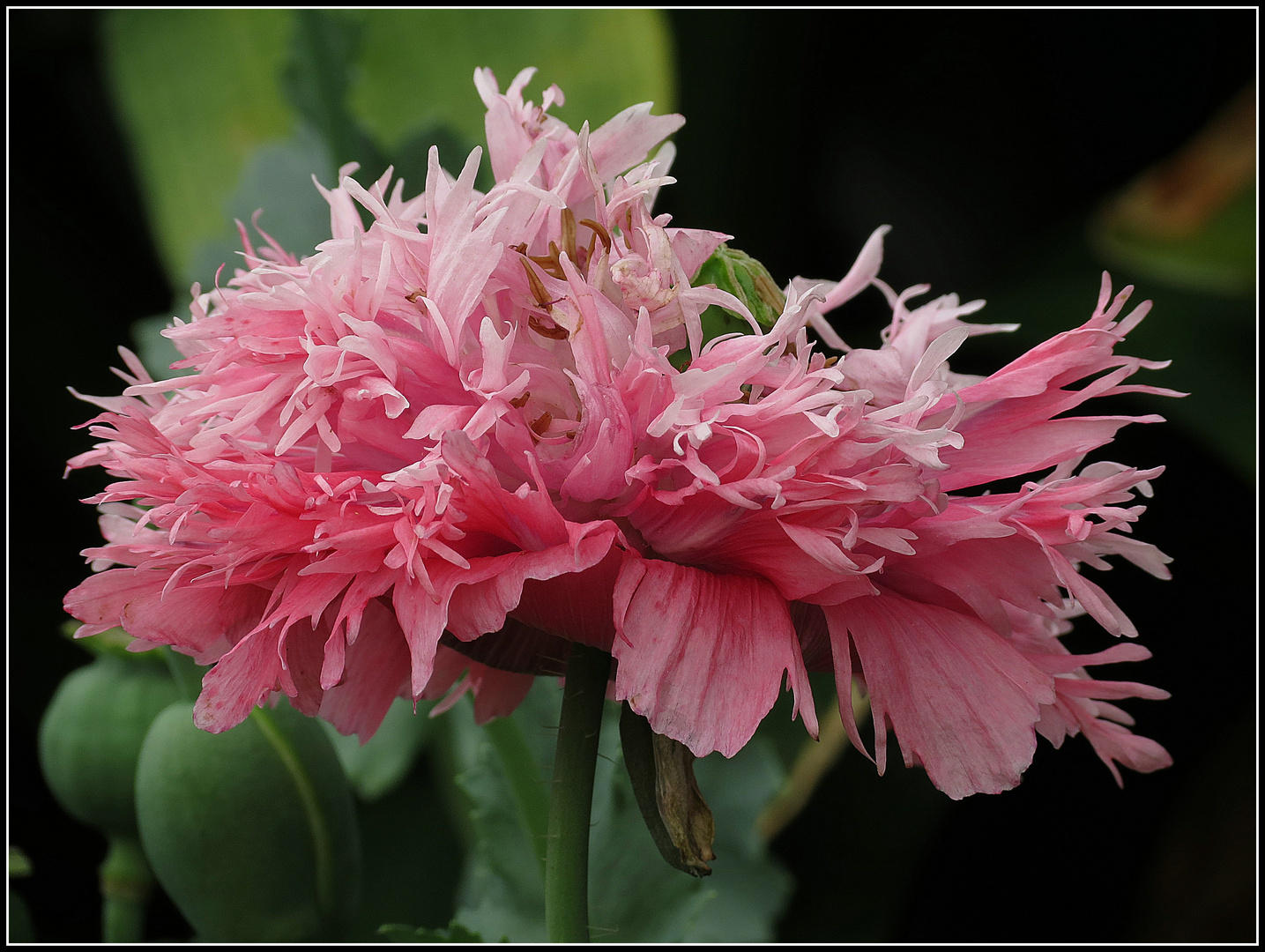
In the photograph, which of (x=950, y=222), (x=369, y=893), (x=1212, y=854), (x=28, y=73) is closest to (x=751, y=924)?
(x=369, y=893)

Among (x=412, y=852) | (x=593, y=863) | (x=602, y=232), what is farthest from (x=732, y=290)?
(x=412, y=852)

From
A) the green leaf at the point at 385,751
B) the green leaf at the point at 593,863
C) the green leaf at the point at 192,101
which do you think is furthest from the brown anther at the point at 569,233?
the green leaf at the point at 192,101

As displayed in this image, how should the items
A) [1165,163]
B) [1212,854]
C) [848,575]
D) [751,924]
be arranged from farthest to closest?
1. [1165,163]
2. [1212,854]
3. [751,924]
4. [848,575]

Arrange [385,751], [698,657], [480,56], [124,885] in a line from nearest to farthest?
[698,657] → [124,885] → [385,751] → [480,56]

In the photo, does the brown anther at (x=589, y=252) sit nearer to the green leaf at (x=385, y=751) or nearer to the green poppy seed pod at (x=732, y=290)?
the green poppy seed pod at (x=732, y=290)

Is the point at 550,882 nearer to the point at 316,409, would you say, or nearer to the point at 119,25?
the point at 316,409

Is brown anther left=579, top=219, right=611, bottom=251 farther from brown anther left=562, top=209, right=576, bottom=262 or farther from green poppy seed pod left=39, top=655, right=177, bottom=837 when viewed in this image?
green poppy seed pod left=39, top=655, right=177, bottom=837

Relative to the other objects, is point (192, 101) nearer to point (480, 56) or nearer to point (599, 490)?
point (480, 56)
